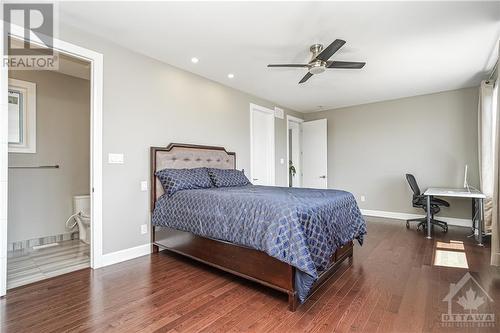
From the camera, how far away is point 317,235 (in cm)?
203

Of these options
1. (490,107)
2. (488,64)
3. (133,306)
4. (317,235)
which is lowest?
(133,306)

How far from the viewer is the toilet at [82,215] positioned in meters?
3.67

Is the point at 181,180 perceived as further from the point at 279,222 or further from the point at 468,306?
the point at 468,306

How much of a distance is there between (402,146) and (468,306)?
3973 mm

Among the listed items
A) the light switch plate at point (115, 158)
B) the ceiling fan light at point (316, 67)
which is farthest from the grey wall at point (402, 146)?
the light switch plate at point (115, 158)

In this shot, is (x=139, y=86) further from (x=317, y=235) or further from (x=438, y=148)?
(x=438, y=148)

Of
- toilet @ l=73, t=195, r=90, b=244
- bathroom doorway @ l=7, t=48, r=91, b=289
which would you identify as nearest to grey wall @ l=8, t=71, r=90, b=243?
bathroom doorway @ l=7, t=48, r=91, b=289

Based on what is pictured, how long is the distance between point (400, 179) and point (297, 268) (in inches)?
178

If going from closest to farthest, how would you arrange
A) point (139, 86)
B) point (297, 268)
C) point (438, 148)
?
point (297, 268), point (139, 86), point (438, 148)

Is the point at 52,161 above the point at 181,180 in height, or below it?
above

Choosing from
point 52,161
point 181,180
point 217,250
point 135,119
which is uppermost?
point 135,119

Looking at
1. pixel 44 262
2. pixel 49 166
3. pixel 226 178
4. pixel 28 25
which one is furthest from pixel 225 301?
pixel 49 166

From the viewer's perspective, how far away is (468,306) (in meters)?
1.98

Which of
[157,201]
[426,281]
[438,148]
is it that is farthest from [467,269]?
[157,201]
